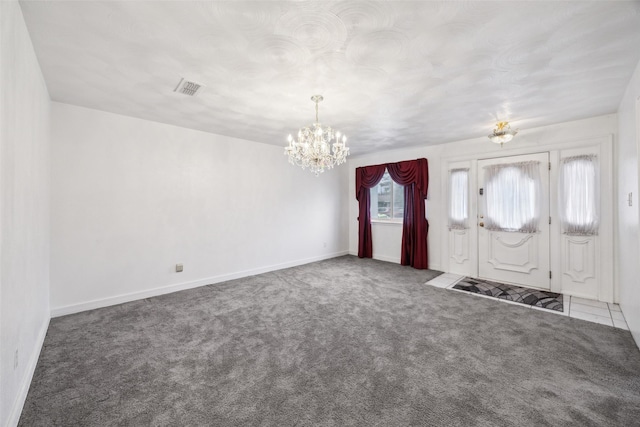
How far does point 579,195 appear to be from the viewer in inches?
147

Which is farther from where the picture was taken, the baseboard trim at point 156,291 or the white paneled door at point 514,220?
the white paneled door at point 514,220

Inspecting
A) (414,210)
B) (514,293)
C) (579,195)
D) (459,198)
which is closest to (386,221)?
(414,210)

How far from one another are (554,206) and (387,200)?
299 cm

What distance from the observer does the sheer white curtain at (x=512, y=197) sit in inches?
162

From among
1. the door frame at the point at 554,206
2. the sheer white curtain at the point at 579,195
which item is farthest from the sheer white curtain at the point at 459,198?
the sheer white curtain at the point at 579,195

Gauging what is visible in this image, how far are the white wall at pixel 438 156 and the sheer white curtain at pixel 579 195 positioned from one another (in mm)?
357

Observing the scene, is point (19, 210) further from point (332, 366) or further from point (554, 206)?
point (554, 206)

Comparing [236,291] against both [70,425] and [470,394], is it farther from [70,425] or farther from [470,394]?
[470,394]

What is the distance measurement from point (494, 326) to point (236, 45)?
365cm

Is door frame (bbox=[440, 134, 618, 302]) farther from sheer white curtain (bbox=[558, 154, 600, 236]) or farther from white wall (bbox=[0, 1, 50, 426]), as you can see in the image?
white wall (bbox=[0, 1, 50, 426])

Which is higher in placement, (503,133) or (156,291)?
(503,133)

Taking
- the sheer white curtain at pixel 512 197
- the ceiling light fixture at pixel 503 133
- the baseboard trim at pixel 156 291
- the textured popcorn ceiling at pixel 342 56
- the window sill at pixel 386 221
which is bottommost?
the baseboard trim at pixel 156 291

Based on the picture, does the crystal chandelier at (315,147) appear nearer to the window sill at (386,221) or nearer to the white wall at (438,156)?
the white wall at (438,156)

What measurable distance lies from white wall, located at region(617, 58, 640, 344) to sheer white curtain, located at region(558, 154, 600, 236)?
0.27 metres
